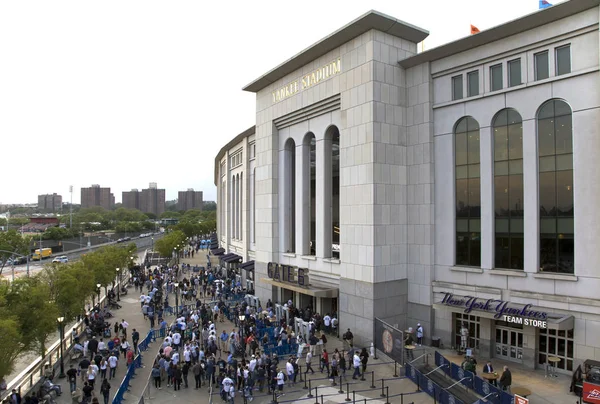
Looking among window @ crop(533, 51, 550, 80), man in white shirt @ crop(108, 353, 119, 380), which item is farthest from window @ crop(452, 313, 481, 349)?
man in white shirt @ crop(108, 353, 119, 380)

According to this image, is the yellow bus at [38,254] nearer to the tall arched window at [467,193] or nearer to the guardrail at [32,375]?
the guardrail at [32,375]

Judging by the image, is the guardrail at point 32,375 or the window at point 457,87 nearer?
the guardrail at point 32,375

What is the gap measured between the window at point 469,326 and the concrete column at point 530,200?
4302mm

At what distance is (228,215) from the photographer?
65.2m

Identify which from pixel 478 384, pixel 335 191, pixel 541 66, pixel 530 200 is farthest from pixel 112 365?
pixel 541 66

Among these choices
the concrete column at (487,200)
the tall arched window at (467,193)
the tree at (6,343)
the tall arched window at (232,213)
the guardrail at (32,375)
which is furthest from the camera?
the tall arched window at (232,213)

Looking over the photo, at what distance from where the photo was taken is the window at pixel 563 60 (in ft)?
68.0

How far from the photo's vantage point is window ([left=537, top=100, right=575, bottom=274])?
814 inches

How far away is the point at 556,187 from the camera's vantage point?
21109 mm

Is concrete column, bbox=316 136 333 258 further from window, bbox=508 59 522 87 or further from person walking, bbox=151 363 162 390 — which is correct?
person walking, bbox=151 363 162 390

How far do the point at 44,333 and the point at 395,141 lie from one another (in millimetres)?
21721

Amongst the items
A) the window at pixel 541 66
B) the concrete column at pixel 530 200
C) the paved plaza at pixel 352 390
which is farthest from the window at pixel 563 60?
the paved plaza at pixel 352 390

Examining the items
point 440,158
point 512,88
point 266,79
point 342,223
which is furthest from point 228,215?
point 512,88

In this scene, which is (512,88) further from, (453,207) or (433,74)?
(453,207)
